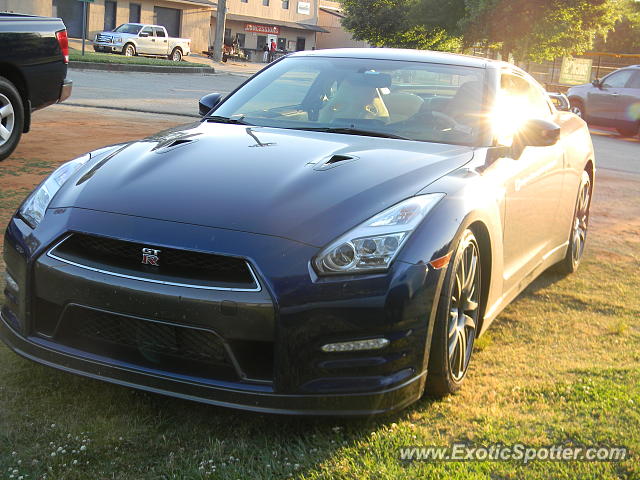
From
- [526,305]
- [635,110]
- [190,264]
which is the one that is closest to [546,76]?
[635,110]

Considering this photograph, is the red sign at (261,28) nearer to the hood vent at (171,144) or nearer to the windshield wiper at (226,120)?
the windshield wiper at (226,120)

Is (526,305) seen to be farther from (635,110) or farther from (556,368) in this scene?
(635,110)

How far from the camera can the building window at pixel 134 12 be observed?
55.8 metres

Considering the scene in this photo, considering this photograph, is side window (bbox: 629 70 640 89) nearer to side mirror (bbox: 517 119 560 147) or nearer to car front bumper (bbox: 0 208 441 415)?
side mirror (bbox: 517 119 560 147)

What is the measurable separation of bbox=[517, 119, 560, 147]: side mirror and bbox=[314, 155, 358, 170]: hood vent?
1.16 meters

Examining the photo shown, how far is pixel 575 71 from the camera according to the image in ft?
119

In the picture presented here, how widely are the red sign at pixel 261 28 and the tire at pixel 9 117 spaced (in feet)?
214

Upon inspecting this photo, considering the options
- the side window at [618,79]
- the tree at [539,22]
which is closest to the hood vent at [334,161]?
the side window at [618,79]

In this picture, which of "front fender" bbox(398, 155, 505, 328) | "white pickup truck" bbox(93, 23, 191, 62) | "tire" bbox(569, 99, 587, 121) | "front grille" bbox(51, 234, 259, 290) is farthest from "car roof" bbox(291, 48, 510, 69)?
"white pickup truck" bbox(93, 23, 191, 62)

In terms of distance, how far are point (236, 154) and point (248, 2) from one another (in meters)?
69.8

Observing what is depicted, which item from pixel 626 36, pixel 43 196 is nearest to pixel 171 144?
pixel 43 196

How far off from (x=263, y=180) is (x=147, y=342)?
0.80 m

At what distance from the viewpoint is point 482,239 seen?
3.64m

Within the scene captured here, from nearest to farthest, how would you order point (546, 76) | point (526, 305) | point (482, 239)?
point (482, 239) < point (526, 305) < point (546, 76)
